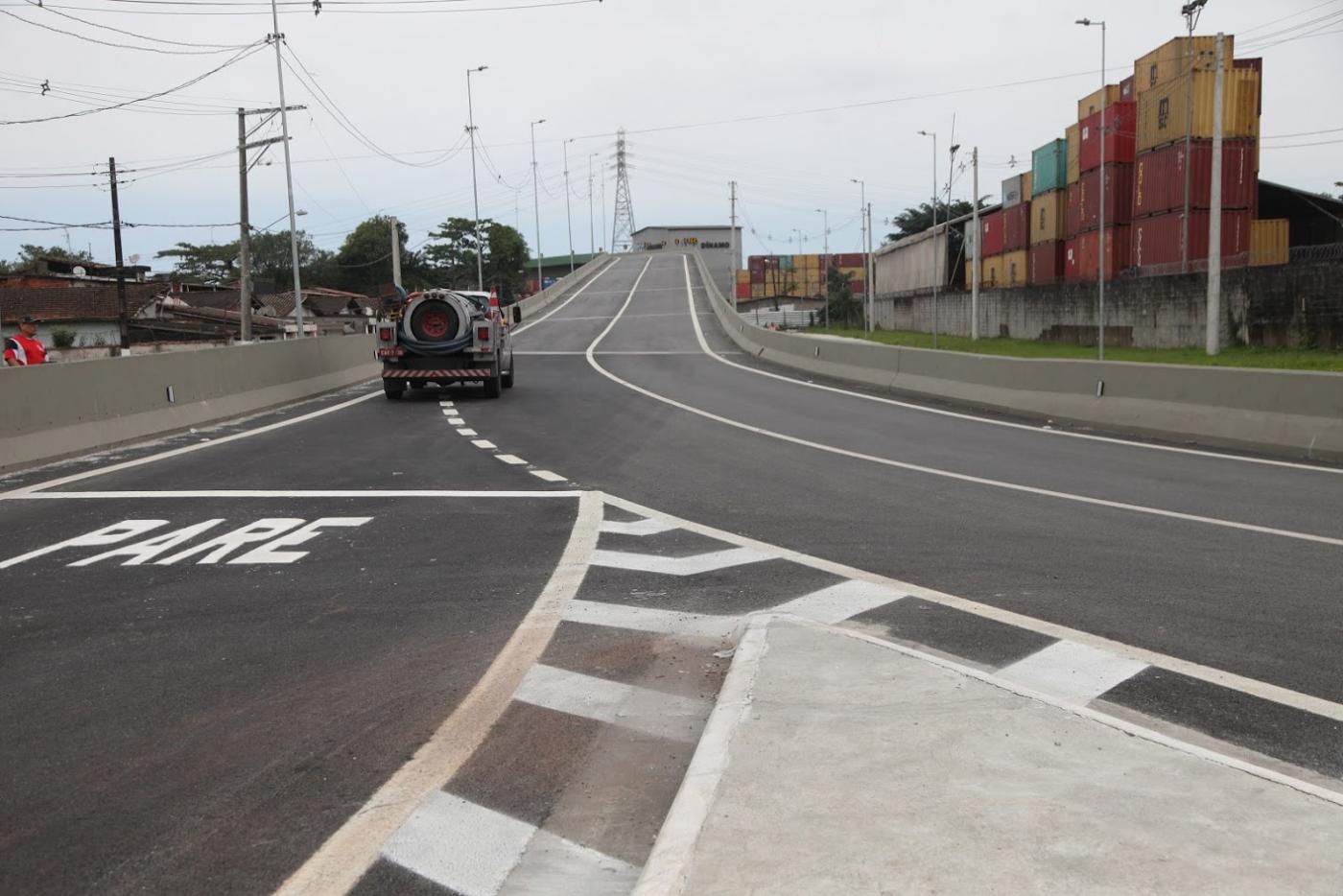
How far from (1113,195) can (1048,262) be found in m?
7.77

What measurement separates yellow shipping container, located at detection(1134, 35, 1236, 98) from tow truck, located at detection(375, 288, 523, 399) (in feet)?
90.3

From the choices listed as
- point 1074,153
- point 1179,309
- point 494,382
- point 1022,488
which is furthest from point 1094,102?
point 1022,488

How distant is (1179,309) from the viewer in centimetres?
3906

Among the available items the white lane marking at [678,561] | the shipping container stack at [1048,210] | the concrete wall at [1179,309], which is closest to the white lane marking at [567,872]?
the white lane marking at [678,561]

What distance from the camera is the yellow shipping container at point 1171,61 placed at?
4091 centimetres

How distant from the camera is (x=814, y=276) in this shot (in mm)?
127312

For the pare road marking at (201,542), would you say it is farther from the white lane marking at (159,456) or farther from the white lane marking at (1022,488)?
the white lane marking at (1022,488)

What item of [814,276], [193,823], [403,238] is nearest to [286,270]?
[403,238]

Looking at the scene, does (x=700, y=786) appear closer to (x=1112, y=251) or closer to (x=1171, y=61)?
(x=1171, y=61)

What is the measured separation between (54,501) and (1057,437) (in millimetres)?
11818

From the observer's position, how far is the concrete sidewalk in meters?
3.29

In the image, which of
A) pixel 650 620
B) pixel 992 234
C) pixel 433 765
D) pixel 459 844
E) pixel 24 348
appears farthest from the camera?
pixel 992 234

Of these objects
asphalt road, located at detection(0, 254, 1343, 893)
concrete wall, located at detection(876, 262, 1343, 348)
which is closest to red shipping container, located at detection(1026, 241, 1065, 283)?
concrete wall, located at detection(876, 262, 1343, 348)

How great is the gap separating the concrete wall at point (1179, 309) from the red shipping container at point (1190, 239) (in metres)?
1.08
